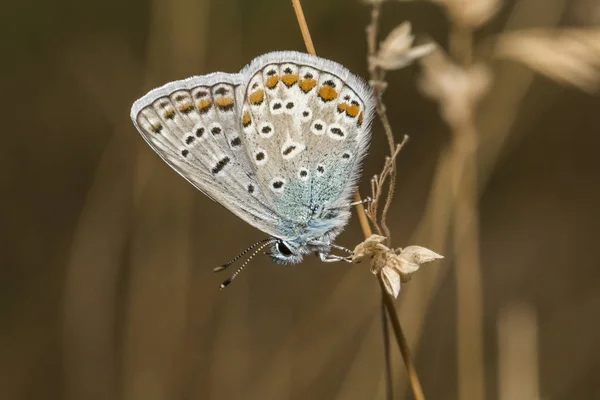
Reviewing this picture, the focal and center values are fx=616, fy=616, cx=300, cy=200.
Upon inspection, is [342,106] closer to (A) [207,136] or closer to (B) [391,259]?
(A) [207,136]

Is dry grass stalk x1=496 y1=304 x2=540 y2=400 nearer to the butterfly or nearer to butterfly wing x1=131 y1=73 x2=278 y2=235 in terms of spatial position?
the butterfly

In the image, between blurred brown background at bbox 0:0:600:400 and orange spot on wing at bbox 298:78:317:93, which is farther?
blurred brown background at bbox 0:0:600:400

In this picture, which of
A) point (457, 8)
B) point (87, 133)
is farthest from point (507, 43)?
point (87, 133)

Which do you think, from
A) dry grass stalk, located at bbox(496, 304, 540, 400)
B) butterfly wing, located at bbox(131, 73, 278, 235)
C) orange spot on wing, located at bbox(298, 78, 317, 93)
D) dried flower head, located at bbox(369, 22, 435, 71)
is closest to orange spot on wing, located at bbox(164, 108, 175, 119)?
butterfly wing, located at bbox(131, 73, 278, 235)

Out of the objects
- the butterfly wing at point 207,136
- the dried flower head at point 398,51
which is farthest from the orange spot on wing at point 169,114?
the dried flower head at point 398,51

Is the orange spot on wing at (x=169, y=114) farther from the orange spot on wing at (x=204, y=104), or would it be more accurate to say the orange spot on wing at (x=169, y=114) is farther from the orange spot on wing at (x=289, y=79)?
the orange spot on wing at (x=289, y=79)

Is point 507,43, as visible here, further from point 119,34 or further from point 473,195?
point 119,34
